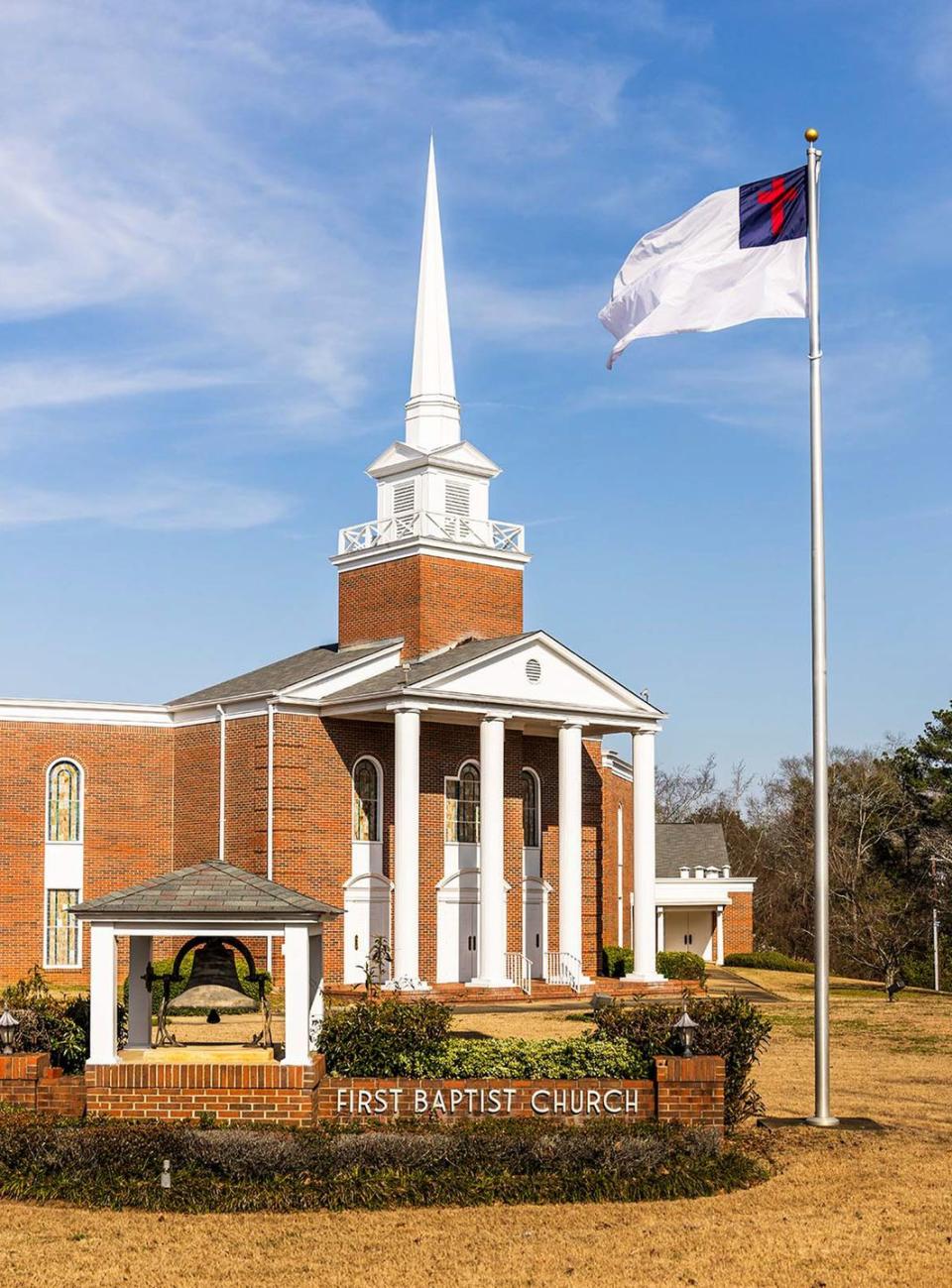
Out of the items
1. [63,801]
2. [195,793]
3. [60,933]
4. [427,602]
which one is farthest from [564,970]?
[63,801]

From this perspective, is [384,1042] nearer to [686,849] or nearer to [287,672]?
[287,672]

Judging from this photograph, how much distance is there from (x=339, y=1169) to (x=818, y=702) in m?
7.46

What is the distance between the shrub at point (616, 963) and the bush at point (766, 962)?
12007 millimetres

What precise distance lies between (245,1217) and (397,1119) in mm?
2687

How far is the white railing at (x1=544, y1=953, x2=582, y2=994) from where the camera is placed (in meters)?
41.7

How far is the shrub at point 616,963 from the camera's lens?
48156mm

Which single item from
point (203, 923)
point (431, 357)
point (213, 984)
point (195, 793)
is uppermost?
point (431, 357)

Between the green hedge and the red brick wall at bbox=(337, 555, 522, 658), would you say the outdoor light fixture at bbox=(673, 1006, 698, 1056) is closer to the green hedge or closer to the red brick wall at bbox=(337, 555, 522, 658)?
the red brick wall at bbox=(337, 555, 522, 658)

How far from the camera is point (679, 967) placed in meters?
47.1

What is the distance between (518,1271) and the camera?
12.3 m

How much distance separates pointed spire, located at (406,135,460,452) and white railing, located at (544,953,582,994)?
13.8 m

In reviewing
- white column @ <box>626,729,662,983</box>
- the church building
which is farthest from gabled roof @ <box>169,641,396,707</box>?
white column @ <box>626,729,662,983</box>

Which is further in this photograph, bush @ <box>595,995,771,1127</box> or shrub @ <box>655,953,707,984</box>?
shrub @ <box>655,953,707,984</box>

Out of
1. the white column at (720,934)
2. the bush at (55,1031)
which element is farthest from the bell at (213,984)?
the white column at (720,934)
